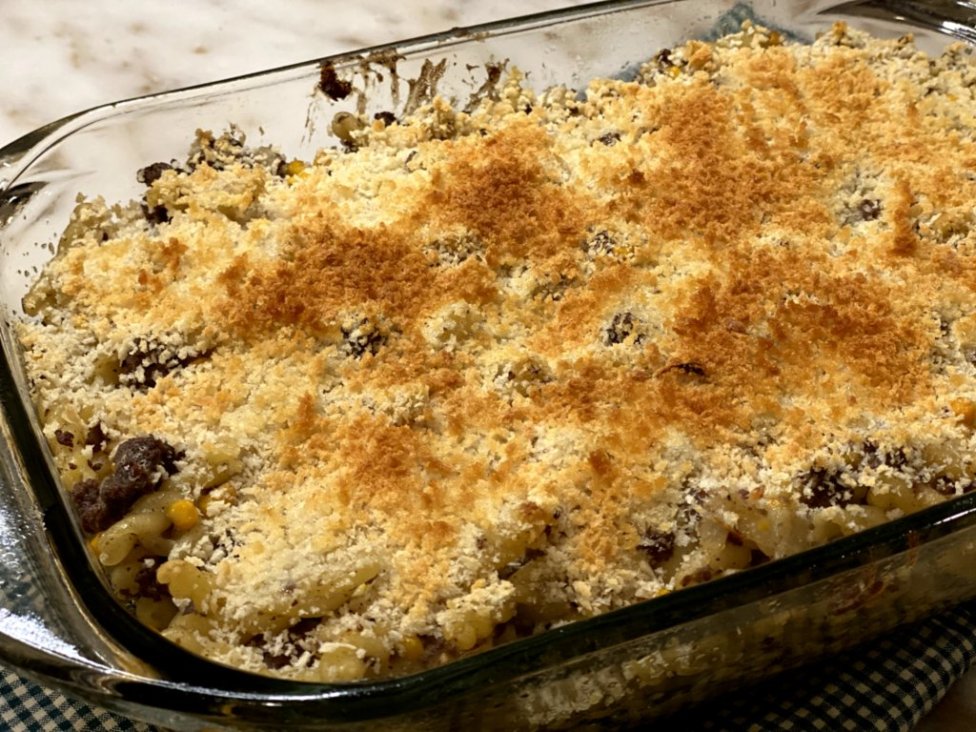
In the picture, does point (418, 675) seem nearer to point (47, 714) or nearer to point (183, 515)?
point (183, 515)

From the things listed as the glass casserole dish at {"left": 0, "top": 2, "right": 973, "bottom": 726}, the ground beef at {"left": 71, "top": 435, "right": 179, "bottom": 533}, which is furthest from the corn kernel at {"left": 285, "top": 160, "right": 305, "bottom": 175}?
the ground beef at {"left": 71, "top": 435, "right": 179, "bottom": 533}

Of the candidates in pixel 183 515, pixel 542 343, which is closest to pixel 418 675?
pixel 183 515

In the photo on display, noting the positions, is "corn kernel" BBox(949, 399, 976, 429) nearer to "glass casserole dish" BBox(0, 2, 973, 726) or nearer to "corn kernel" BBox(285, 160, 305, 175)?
"glass casserole dish" BBox(0, 2, 973, 726)

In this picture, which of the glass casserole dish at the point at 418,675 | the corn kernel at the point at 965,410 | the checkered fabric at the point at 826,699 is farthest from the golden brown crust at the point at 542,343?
the checkered fabric at the point at 826,699

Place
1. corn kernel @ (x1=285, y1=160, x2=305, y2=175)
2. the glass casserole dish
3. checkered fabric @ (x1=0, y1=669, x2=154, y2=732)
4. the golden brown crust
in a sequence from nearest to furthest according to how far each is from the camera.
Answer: the glass casserole dish → the golden brown crust → checkered fabric @ (x1=0, y1=669, x2=154, y2=732) → corn kernel @ (x1=285, y1=160, x2=305, y2=175)

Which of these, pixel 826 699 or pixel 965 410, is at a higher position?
pixel 965 410

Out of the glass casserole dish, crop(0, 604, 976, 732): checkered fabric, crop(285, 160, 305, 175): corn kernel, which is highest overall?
crop(285, 160, 305, 175): corn kernel
